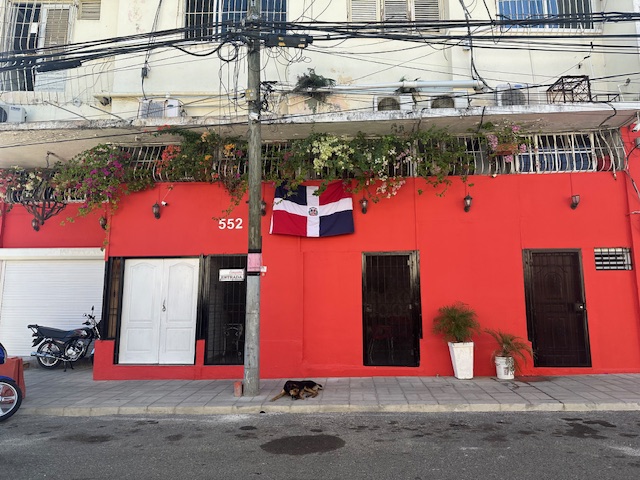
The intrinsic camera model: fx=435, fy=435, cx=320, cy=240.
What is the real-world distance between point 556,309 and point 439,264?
105 inches

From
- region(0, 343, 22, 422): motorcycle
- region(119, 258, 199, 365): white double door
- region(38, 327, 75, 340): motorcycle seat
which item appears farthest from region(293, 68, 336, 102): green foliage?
region(38, 327, 75, 340): motorcycle seat

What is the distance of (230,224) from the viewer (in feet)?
32.9

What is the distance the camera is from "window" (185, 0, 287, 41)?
36.2ft

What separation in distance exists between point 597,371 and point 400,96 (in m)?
7.33

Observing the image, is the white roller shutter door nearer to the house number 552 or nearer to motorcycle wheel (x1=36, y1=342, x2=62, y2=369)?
motorcycle wheel (x1=36, y1=342, x2=62, y2=369)

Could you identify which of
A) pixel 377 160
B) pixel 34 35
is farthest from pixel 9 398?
pixel 34 35

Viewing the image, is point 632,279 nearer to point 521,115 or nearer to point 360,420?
point 521,115

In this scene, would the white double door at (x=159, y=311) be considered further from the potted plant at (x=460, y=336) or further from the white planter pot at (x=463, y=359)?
the white planter pot at (x=463, y=359)

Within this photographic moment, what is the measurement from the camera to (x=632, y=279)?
30.5 ft

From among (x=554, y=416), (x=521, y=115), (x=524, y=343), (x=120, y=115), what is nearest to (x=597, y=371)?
(x=524, y=343)

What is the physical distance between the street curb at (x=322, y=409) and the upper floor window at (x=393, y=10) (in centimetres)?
918

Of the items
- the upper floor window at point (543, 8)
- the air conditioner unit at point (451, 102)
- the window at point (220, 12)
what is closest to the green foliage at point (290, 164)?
the air conditioner unit at point (451, 102)

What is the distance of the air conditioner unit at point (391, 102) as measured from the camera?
33.2ft

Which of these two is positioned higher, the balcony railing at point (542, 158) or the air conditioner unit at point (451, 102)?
the air conditioner unit at point (451, 102)
